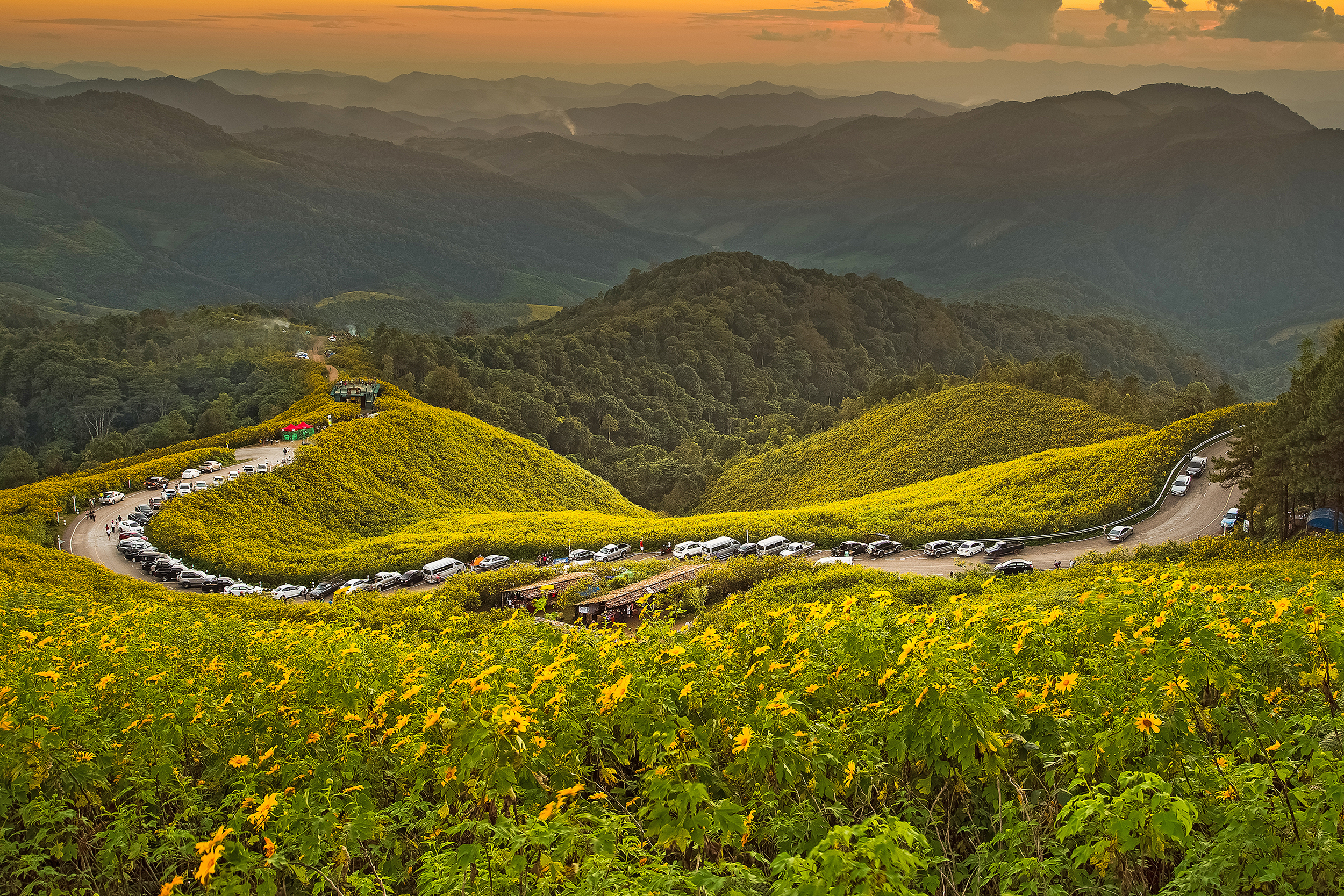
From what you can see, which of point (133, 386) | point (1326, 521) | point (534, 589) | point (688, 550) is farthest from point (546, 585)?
point (133, 386)

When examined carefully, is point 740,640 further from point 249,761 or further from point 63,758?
point 63,758

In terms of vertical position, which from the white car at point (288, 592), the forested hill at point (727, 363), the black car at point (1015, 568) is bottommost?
the forested hill at point (727, 363)

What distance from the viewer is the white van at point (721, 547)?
3700cm

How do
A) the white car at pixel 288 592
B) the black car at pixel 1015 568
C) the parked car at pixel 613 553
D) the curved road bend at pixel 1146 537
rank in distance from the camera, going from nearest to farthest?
1. the black car at pixel 1015 568
2. the white car at pixel 288 592
3. the curved road bend at pixel 1146 537
4. the parked car at pixel 613 553

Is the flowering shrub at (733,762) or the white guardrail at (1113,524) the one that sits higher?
the flowering shrub at (733,762)

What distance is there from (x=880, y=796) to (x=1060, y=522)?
113 ft

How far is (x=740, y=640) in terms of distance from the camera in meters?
10.8

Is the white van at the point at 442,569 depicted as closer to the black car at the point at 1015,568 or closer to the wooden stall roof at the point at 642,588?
the wooden stall roof at the point at 642,588

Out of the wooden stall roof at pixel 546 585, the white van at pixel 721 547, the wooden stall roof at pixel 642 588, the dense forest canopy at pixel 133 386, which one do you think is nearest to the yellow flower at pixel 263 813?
the wooden stall roof at pixel 642 588

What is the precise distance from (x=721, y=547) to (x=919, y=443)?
2643 cm

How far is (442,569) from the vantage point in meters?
35.4

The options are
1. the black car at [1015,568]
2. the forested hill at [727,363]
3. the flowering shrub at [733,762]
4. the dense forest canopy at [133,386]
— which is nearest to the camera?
the flowering shrub at [733,762]

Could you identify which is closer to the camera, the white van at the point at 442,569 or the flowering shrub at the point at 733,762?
the flowering shrub at the point at 733,762

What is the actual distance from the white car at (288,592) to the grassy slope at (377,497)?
1103mm
